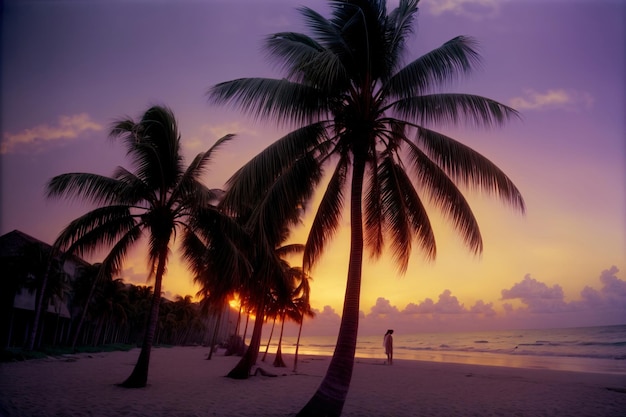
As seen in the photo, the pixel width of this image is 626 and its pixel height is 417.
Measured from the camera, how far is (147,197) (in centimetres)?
1141

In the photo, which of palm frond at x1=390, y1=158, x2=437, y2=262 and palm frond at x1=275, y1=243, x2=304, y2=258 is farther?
palm frond at x1=275, y1=243, x2=304, y2=258

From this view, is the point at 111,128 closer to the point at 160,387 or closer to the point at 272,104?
the point at 272,104

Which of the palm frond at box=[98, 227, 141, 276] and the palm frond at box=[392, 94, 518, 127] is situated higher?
the palm frond at box=[392, 94, 518, 127]

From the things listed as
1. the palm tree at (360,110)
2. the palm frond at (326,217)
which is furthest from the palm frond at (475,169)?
the palm frond at (326,217)

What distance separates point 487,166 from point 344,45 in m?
3.97

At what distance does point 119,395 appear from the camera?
9.55 metres

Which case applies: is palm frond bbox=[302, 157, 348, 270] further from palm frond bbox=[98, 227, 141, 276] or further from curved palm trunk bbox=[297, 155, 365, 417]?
palm frond bbox=[98, 227, 141, 276]

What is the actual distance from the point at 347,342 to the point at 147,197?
7.29m

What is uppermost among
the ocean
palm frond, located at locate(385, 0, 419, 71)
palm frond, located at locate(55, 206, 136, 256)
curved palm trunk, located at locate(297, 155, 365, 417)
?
palm frond, located at locate(385, 0, 419, 71)

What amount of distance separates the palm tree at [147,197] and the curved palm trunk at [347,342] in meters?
4.43

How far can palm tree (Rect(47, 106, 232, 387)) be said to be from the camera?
10.8 meters

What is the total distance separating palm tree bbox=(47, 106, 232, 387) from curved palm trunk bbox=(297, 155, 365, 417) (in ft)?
14.5

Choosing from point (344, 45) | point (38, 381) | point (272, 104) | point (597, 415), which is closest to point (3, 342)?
point (38, 381)

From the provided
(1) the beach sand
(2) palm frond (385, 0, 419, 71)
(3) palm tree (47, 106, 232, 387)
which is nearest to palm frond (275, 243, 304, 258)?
(1) the beach sand
